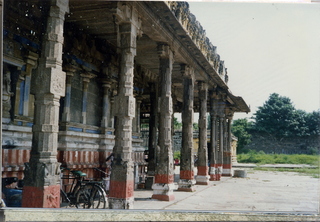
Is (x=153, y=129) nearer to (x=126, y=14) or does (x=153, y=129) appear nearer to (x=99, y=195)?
(x=99, y=195)

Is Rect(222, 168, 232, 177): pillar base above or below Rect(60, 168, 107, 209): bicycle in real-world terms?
below

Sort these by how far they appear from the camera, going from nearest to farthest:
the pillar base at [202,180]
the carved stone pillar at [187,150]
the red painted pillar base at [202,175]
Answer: the carved stone pillar at [187,150]
the red painted pillar base at [202,175]
the pillar base at [202,180]

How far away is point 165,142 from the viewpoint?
10.1 m

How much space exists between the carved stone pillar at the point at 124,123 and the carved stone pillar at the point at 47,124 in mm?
2031

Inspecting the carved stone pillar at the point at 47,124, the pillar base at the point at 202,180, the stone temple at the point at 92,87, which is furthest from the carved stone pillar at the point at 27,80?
the pillar base at the point at 202,180

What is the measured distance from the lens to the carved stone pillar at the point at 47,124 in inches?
207

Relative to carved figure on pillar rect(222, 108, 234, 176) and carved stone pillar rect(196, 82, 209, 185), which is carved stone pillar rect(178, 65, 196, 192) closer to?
carved stone pillar rect(196, 82, 209, 185)

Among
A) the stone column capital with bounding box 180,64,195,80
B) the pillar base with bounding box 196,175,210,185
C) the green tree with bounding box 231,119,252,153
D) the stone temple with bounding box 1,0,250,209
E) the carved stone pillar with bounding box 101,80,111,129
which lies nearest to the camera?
the stone temple with bounding box 1,0,250,209

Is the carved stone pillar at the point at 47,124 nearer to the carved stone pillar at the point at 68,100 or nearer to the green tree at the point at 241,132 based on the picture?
the carved stone pillar at the point at 68,100

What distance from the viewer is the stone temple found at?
548 cm

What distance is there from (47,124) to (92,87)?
20.3 feet

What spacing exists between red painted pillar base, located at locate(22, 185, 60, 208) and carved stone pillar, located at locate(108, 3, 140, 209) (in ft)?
7.00

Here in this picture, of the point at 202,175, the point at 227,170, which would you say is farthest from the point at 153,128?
the point at 227,170

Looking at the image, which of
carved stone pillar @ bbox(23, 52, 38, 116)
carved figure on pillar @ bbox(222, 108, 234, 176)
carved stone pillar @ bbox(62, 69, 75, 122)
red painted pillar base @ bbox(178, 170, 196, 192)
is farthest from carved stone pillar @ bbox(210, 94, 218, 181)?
carved stone pillar @ bbox(23, 52, 38, 116)
